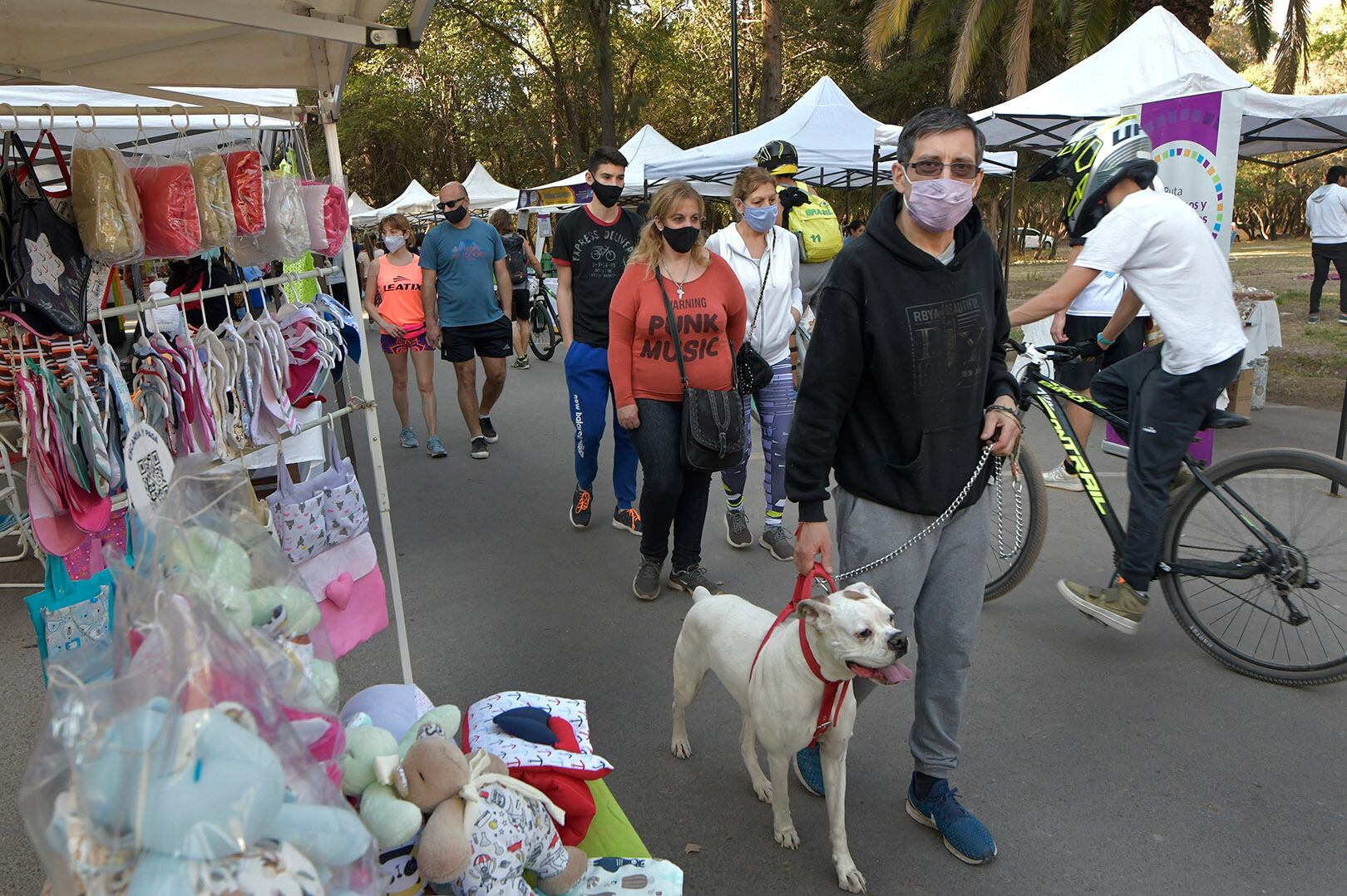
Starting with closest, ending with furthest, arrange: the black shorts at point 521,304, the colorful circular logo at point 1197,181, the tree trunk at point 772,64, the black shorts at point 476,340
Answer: the colorful circular logo at point 1197,181 < the black shorts at point 476,340 < the black shorts at point 521,304 < the tree trunk at point 772,64

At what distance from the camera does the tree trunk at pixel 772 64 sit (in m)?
17.8

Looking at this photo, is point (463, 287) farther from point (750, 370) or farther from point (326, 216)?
point (326, 216)

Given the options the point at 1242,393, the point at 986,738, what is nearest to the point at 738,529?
the point at 986,738

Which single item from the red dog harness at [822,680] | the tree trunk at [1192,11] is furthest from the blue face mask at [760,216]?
the tree trunk at [1192,11]

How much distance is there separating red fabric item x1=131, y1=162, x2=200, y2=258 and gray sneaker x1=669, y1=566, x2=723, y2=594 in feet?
9.40

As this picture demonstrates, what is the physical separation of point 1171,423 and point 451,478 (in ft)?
16.9

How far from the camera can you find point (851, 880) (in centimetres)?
266

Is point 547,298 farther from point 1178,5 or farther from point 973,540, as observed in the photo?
point 973,540

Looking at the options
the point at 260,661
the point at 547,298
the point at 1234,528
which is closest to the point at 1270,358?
the point at 1234,528

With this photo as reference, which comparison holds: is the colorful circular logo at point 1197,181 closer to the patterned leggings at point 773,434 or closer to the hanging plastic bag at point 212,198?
the patterned leggings at point 773,434

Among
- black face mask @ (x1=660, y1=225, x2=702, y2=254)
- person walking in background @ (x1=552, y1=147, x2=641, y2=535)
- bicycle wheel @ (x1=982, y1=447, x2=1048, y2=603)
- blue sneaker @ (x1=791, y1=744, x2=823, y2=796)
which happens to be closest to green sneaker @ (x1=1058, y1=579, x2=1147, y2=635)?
bicycle wheel @ (x1=982, y1=447, x2=1048, y2=603)

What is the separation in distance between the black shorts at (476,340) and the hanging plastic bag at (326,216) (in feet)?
12.3

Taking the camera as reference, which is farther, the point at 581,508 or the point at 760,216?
the point at 581,508

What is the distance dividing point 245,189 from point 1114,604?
3656mm
